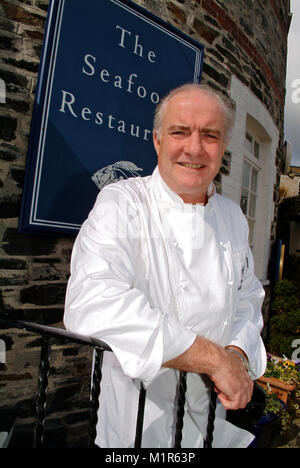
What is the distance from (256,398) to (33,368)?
155cm

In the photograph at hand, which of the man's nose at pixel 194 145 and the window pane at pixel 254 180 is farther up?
the window pane at pixel 254 180

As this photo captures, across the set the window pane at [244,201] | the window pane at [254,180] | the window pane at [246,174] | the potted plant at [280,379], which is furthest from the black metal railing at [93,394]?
the window pane at [254,180]

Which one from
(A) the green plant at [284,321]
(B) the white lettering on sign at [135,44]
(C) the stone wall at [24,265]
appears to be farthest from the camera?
(A) the green plant at [284,321]

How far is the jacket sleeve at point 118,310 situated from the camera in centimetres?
109

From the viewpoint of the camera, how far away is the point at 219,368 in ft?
3.82

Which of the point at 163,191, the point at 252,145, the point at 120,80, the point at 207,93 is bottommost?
the point at 163,191

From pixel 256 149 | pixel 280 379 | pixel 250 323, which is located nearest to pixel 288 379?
pixel 280 379

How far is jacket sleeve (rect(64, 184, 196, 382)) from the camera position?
43.1 inches

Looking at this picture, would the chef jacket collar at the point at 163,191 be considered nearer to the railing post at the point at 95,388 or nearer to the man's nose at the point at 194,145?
the man's nose at the point at 194,145

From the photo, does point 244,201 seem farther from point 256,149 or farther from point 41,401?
point 41,401

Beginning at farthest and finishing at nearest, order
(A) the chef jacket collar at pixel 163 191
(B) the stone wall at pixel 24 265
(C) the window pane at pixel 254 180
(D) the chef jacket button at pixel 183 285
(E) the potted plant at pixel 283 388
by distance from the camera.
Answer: (C) the window pane at pixel 254 180
(E) the potted plant at pixel 283 388
(B) the stone wall at pixel 24 265
(A) the chef jacket collar at pixel 163 191
(D) the chef jacket button at pixel 183 285

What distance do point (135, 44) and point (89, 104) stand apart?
70 cm

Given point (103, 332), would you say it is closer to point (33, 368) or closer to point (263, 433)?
point (33, 368)

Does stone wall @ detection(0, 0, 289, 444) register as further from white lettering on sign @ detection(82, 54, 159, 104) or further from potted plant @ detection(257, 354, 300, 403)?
potted plant @ detection(257, 354, 300, 403)
